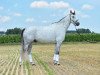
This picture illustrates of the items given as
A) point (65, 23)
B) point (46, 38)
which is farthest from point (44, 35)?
point (65, 23)

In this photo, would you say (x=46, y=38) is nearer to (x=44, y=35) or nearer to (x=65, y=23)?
(x=44, y=35)

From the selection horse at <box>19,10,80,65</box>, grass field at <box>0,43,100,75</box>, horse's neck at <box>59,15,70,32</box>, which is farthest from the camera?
horse's neck at <box>59,15,70,32</box>

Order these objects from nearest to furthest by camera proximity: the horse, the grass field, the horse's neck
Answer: the grass field < the horse < the horse's neck

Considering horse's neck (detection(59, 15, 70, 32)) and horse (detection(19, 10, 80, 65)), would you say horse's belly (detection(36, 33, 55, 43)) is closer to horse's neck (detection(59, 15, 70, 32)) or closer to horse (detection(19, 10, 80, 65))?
horse (detection(19, 10, 80, 65))

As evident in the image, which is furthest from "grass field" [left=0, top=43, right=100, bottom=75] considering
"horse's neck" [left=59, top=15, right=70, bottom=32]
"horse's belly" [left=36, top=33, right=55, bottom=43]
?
"horse's neck" [left=59, top=15, right=70, bottom=32]

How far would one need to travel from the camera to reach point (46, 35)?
17.4 meters

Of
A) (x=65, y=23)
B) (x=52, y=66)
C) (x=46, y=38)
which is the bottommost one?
(x=52, y=66)

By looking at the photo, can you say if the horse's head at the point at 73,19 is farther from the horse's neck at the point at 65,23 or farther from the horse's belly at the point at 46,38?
the horse's belly at the point at 46,38

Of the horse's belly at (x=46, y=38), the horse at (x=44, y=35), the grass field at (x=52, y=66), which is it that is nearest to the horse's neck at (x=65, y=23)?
the horse at (x=44, y=35)

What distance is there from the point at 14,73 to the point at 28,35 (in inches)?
157

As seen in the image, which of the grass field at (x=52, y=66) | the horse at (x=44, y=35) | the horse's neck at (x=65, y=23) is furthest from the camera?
the horse's neck at (x=65, y=23)

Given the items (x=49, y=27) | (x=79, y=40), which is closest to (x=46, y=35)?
(x=49, y=27)

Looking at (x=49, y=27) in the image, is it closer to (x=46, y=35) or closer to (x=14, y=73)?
(x=46, y=35)

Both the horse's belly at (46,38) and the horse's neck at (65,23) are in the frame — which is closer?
the horse's belly at (46,38)
